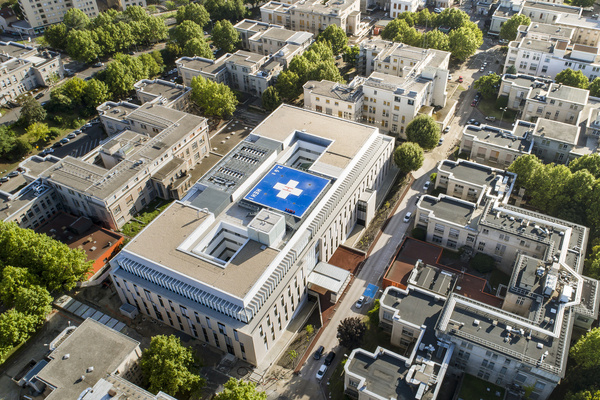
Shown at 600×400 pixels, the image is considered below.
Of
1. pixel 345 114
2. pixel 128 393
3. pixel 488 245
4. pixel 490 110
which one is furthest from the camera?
pixel 490 110

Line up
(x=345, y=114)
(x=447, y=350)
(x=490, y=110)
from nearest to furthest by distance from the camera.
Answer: (x=447, y=350) < (x=345, y=114) < (x=490, y=110)

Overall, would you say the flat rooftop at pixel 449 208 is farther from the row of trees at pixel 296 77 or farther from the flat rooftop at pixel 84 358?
the flat rooftop at pixel 84 358

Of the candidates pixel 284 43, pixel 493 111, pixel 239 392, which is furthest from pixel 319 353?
pixel 284 43

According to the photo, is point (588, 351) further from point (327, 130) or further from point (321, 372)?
point (327, 130)

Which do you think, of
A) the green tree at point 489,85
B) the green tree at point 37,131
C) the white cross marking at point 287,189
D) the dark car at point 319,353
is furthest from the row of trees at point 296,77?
the dark car at point 319,353

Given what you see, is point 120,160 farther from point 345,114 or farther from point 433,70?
point 433,70

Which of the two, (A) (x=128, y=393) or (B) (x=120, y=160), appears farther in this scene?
(B) (x=120, y=160)

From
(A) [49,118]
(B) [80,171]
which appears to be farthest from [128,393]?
(A) [49,118]
